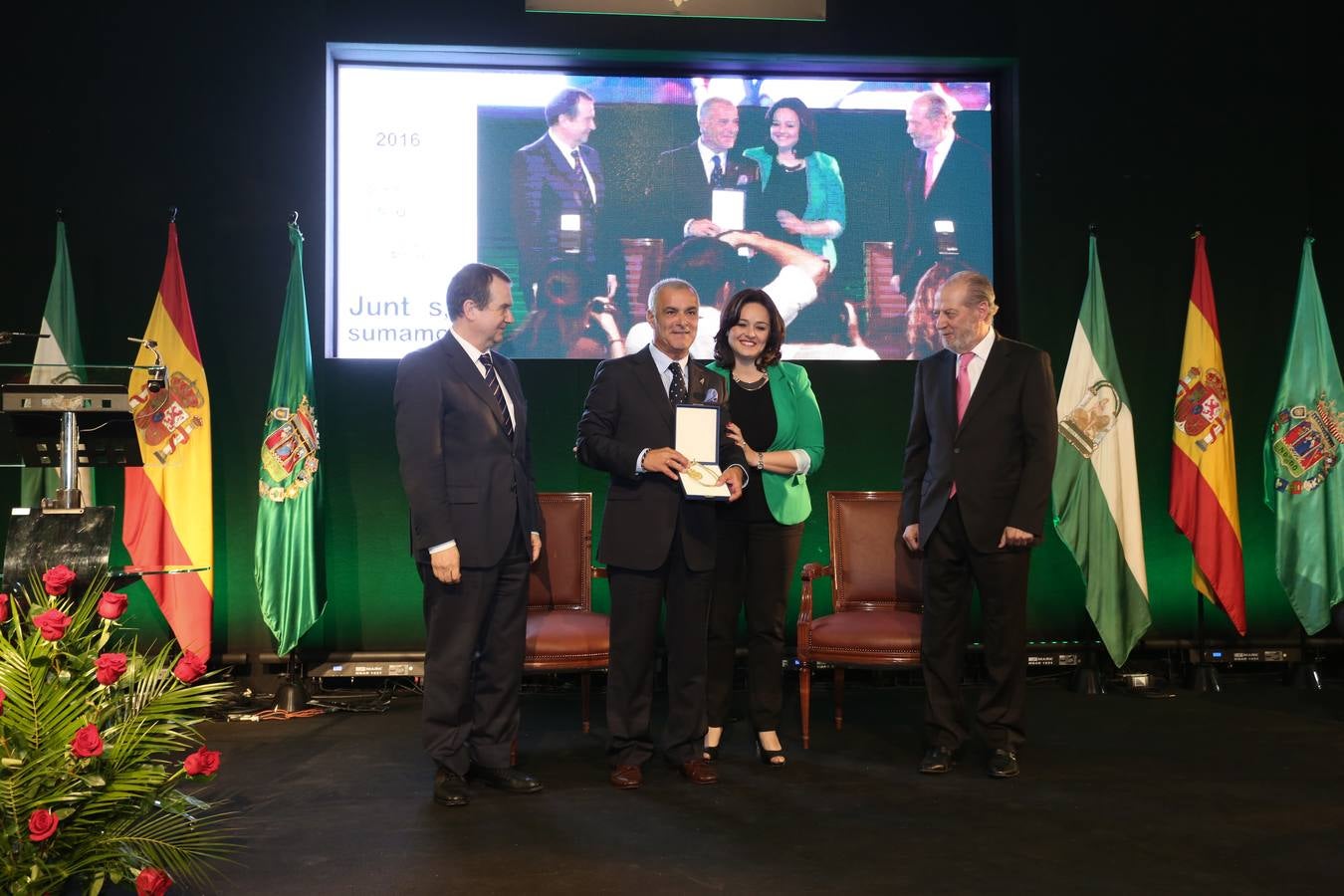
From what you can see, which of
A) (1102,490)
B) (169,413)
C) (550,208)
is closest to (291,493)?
(169,413)

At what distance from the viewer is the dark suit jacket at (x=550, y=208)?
572 cm

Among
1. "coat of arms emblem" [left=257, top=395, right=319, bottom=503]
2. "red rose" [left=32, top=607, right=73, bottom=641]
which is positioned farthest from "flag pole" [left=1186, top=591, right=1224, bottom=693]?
"red rose" [left=32, top=607, right=73, bottom=641]

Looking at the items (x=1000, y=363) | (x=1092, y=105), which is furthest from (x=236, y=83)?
(x=1092, y=105)

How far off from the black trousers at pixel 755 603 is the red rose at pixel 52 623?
6.91 feet

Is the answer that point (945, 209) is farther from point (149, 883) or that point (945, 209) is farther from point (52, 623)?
point (149, 883)

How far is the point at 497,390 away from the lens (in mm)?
3619

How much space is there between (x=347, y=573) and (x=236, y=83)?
8.45 ft

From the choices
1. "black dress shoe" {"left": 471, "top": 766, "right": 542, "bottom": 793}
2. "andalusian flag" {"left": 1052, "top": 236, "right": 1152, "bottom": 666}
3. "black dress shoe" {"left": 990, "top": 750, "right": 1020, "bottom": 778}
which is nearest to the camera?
"black dress shoe" {"left": 471, "top": 766, "right": 542, "bottom": 793}

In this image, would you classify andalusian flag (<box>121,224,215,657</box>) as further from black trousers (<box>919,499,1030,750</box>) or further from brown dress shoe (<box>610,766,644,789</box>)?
black trousers (<box>919,499,1030,750</box>)

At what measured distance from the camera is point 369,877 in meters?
2.85

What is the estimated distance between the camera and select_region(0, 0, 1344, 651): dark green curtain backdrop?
5609 mm

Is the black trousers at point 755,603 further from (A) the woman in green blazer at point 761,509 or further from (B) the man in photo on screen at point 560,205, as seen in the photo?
(B) the man in photo on screen at point 560,205

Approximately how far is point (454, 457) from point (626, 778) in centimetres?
121

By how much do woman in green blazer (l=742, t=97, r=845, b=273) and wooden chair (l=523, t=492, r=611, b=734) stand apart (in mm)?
1921
